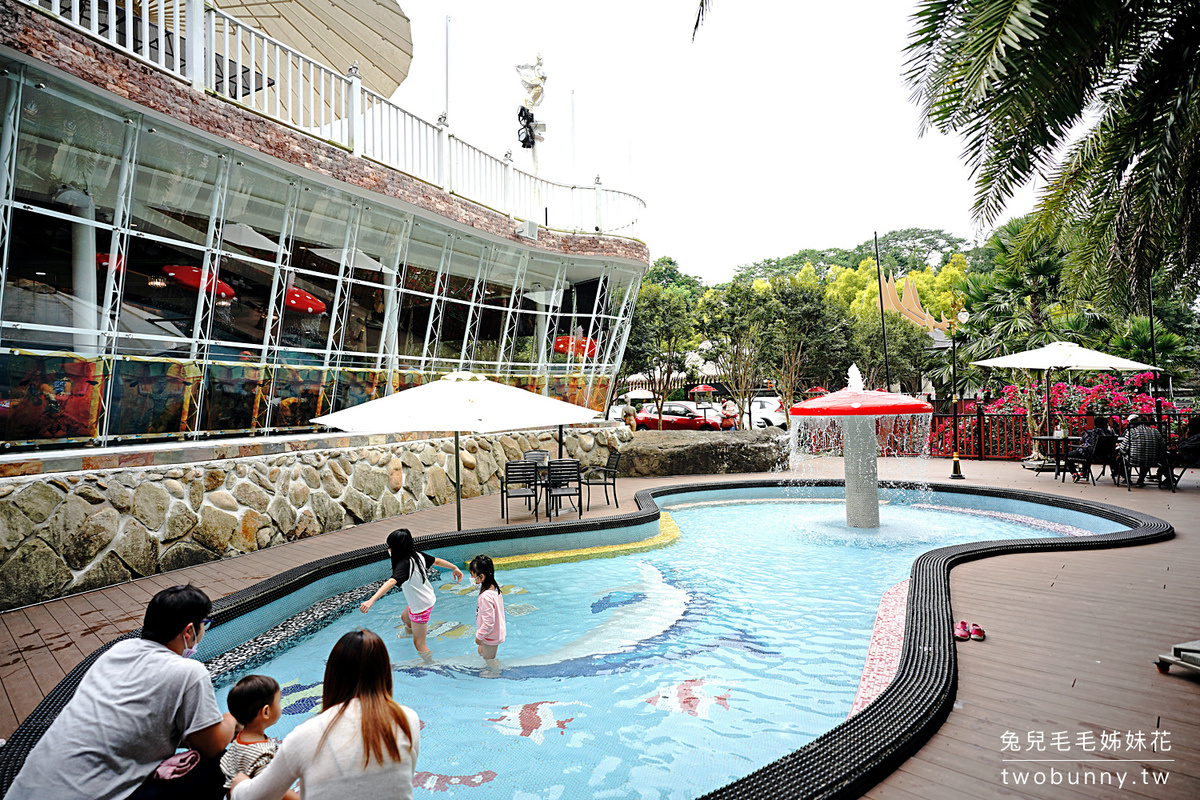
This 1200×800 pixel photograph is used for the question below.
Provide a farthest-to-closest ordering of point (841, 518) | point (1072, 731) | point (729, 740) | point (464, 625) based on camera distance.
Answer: point (841, 518)
point (464, 625)
point (729, 740)
point (1072, 731)

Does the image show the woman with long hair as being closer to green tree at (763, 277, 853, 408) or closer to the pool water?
the pool water

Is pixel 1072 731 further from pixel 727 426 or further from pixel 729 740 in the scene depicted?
pixel 727 426

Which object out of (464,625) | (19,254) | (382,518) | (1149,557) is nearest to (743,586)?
→ (464,625)

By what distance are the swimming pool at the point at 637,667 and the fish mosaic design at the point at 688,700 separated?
0.02 meters

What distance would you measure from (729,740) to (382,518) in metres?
8.08

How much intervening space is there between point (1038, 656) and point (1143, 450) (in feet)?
33.7

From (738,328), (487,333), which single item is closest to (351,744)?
(487,333)

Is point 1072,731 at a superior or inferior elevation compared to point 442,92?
inferior

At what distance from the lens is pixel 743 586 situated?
7793 millimetres

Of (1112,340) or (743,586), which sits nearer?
(743,586)

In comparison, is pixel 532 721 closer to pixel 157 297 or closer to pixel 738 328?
pixel 157 297

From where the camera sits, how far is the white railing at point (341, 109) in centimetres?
807

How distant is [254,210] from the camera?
378 inches

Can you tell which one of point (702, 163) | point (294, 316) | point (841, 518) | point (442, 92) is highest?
point (702, 163)
